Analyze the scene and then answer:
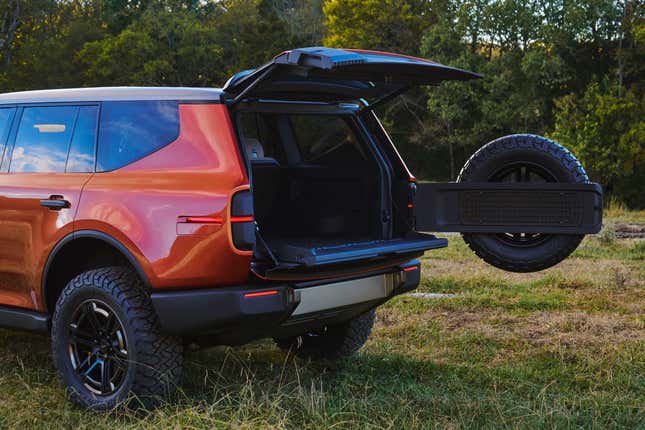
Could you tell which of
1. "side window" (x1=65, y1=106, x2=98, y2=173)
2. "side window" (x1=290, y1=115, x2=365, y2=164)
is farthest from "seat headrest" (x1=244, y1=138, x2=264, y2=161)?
"side window" (x1=65, y1=106, x2=98, y2=173)

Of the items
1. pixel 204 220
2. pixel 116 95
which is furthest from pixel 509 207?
pixel 116 95

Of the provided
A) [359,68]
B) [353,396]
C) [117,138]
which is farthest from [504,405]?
[117,138]

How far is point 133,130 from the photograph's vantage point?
4.55 metres

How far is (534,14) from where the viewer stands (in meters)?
33.8

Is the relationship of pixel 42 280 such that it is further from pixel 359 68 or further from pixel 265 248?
pixel 359 68

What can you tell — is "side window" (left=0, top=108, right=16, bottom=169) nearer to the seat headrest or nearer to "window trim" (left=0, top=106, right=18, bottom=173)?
"window trim" (left=0, top=106, right=18, bottom=173)

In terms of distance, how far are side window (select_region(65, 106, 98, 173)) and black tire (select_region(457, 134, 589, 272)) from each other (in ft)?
7.50

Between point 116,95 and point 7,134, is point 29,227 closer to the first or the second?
point 7,134

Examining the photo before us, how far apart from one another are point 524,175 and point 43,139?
306cm

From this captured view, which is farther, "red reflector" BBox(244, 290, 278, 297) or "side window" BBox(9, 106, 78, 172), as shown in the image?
"side window" BBox(9, 106, 78, 172)

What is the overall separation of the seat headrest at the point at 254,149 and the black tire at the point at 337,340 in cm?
130

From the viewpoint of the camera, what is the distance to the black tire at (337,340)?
222 inches

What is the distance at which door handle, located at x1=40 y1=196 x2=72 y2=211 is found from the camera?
4594mm

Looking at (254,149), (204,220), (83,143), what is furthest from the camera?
(254,149)
